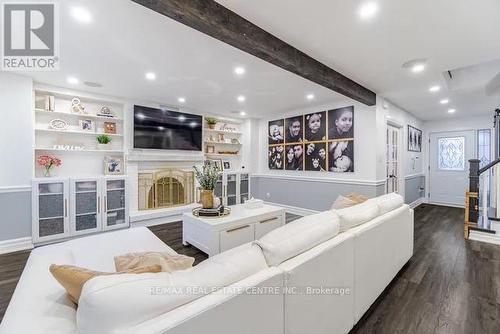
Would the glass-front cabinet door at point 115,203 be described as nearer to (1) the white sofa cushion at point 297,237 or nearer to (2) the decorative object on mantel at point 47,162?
(2) the decorative object on mantel at point 47,162

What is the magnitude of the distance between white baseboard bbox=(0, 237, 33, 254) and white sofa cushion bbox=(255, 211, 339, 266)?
3.75 m

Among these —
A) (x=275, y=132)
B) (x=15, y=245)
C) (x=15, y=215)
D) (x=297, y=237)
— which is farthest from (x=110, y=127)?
(x=297, y=237)

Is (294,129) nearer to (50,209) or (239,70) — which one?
(239,70)

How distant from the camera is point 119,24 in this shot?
1.99 m

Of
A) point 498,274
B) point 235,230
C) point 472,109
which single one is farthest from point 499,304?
point 472,109

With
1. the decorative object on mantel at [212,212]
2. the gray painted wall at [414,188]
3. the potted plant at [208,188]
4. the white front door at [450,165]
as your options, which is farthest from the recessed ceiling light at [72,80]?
the white front door at [450,165]

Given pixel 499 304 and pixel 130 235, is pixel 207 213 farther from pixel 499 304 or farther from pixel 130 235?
pixel 499 304

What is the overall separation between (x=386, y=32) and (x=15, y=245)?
5065 millimetres

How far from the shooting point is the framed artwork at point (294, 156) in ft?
16.9

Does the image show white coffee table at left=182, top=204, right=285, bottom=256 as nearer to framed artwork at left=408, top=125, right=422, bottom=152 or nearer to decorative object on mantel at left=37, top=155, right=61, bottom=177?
decorative object on mantel at left=37, top=155, right=61, bottom=177

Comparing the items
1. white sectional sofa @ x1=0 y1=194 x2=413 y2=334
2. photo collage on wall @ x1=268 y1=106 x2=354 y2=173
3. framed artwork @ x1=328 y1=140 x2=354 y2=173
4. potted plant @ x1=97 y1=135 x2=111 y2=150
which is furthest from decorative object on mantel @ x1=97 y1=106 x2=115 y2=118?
framed artwork @ x1=328 y1=140 x2=354 y2=173

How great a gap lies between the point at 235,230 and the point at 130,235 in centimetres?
115

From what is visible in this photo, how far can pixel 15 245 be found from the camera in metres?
3.18

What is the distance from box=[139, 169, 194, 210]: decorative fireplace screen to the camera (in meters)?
4.47
